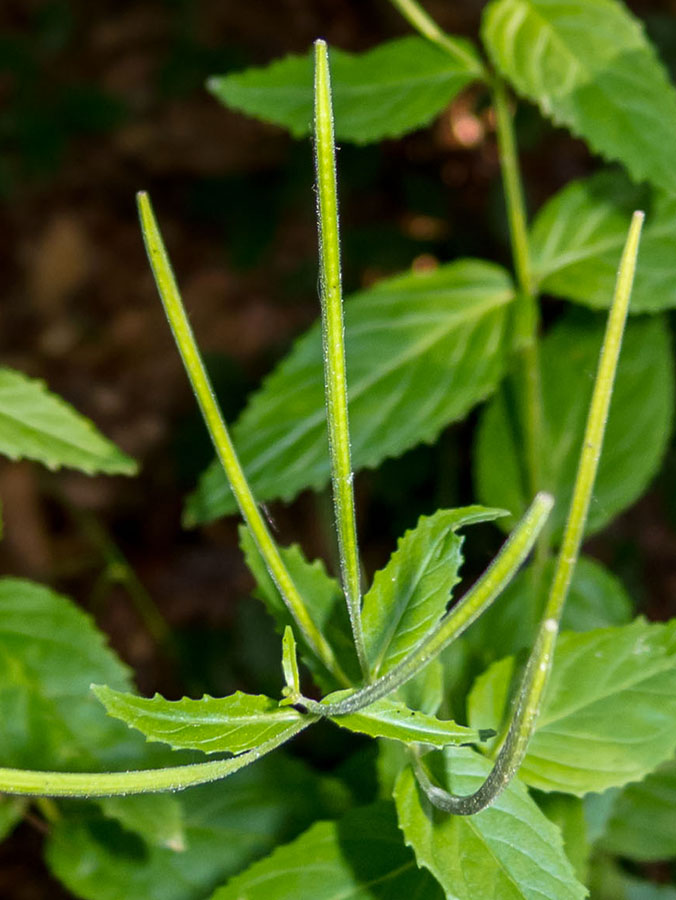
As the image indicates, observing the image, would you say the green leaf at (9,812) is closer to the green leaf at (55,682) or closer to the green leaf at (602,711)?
the green leaf at (55,682)

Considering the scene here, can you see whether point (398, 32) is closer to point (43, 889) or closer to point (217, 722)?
point (43, 889)

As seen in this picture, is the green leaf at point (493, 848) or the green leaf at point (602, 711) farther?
the green leaf at point (602, 711)

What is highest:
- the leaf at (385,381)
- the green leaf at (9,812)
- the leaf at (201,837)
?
the leaf at (385,381)

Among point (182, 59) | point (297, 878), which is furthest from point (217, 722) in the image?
point (182, 59)

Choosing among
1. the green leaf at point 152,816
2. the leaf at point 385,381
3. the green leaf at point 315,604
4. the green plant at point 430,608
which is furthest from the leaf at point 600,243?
the green leaf at point 152,816

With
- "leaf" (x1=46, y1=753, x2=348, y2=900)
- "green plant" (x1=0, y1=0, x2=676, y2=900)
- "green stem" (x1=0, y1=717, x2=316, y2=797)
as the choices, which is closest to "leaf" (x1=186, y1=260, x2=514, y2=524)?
"green plant" (x1=0, y1=0, x2=676, y2=900)
